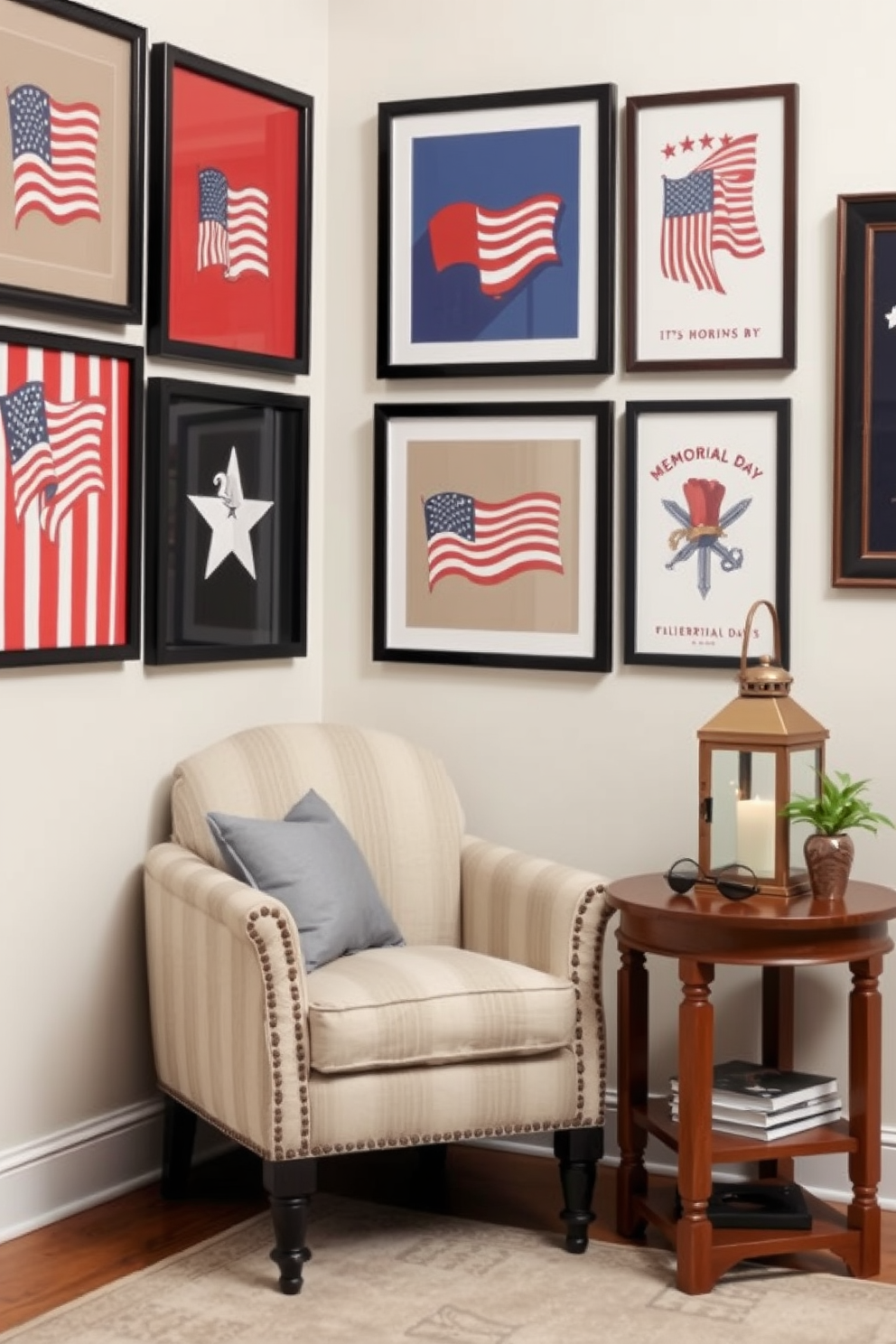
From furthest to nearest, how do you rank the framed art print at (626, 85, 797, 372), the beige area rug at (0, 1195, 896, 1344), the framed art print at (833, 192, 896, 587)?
1. the framed art print at (626, 85, 797, 372)
2. the framed art print at (833, 192, 896, 587)
3. the beige area rug at (0, 1195, 896, 1344)

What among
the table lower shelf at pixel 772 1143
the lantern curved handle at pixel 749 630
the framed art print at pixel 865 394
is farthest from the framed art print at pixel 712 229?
the table lower shelf at pixel 772 1143

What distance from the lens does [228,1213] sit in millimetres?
3574

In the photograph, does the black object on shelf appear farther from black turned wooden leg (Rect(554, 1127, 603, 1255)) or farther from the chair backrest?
the chair backrest

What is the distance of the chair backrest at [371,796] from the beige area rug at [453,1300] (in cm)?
68

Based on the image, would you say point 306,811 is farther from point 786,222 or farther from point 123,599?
point 786,222

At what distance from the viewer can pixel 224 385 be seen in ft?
12.8

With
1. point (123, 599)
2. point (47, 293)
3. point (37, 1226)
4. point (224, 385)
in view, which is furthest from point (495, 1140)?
point (47, 293)

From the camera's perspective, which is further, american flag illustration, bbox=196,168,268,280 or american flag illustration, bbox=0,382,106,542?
american flag illustration, bbox=196,168,268,280

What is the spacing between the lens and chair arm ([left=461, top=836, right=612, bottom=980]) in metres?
3.43

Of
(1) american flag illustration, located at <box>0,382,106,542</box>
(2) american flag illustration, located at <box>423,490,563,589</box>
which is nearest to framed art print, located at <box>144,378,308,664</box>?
(1) american flag illustration, located at <box>0,382,106,542</box>

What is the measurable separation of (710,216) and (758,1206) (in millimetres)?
1963

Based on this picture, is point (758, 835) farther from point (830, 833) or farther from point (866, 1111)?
point (866, 1111)

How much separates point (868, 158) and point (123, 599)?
1.72 metres

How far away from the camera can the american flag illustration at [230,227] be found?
3811 millimetres
